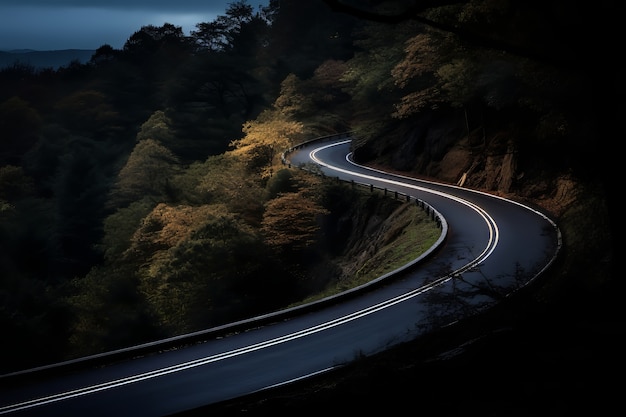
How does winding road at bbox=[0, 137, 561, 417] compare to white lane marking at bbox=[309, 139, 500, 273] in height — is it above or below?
below

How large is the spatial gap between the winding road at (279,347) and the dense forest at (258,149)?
3851 millimetres

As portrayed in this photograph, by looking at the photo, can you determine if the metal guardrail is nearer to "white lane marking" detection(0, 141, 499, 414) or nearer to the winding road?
the winding road

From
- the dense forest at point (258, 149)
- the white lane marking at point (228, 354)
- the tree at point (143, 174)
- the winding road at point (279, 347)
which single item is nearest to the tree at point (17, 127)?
the dense forest at point (258, 149)

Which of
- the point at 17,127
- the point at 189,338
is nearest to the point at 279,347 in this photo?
the point at 189,338

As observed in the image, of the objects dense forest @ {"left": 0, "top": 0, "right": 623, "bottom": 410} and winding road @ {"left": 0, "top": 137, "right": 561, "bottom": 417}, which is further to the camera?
winding road @ {"left": 0, "top": 137, "right": 561, "bottom": 417}

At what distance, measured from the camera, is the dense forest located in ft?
39.3

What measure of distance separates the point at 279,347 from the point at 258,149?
1139 inches

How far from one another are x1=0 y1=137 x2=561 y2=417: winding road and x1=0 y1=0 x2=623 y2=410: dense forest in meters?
3.85

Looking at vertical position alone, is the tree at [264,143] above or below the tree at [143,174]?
above

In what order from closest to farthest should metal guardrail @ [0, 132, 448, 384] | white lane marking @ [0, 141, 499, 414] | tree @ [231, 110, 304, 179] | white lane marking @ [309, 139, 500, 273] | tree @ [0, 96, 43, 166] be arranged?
white lane marking @ [0, 141, 499, 414]
metal guardrail @ [0, 132, 448, 384]
white lane marking @ [309, 139, 500, 273]
tree @ [231, 110, 304, 179]
tree @ [0, 96, 43, 166]

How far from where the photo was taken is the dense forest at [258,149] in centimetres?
1198

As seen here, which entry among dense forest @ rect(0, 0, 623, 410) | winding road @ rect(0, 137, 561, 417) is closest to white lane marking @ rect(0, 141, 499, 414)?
winding road @ rect(0, 137, 561, 417)

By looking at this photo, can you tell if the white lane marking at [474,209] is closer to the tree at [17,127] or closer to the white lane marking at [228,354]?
the white lane marking at [228,354]

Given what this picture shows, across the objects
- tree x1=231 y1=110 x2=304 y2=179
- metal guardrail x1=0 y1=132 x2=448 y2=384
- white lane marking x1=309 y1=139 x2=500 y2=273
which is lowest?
metal guardrail x1=0 y1=132 x2=448 y2=384
